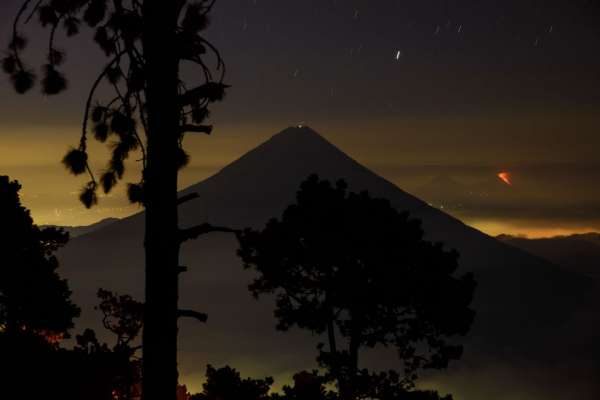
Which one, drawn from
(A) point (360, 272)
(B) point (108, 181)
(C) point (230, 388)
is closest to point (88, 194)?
(B) point (108, 181)

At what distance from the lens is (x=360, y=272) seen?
21328mm

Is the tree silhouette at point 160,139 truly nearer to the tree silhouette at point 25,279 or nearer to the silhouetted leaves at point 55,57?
the silhouetted leaves at point 55,57

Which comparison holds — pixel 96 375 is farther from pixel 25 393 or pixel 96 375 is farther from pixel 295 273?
pixel 295 273

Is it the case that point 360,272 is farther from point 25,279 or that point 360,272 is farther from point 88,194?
point 88,194

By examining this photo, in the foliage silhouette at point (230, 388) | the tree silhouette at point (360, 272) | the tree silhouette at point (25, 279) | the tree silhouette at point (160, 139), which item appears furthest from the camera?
the tree silhouette at point (360, 272)

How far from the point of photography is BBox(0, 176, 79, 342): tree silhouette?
18719 mm

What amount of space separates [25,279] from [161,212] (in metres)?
13.8

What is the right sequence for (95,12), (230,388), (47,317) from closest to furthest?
(95,12), (230,388), (47,317)

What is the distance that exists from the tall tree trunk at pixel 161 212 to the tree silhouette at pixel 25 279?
12772 mm

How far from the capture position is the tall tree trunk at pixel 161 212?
6.74 meters

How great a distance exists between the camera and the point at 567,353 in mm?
157250

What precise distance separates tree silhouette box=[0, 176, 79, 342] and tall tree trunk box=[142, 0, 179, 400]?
12.8m

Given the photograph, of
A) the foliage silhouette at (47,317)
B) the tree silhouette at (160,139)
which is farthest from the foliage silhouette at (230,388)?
the tree silhouette at (160,139)

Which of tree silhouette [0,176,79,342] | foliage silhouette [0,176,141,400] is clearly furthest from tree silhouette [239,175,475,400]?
tree silhouette [0,176,79,342]
